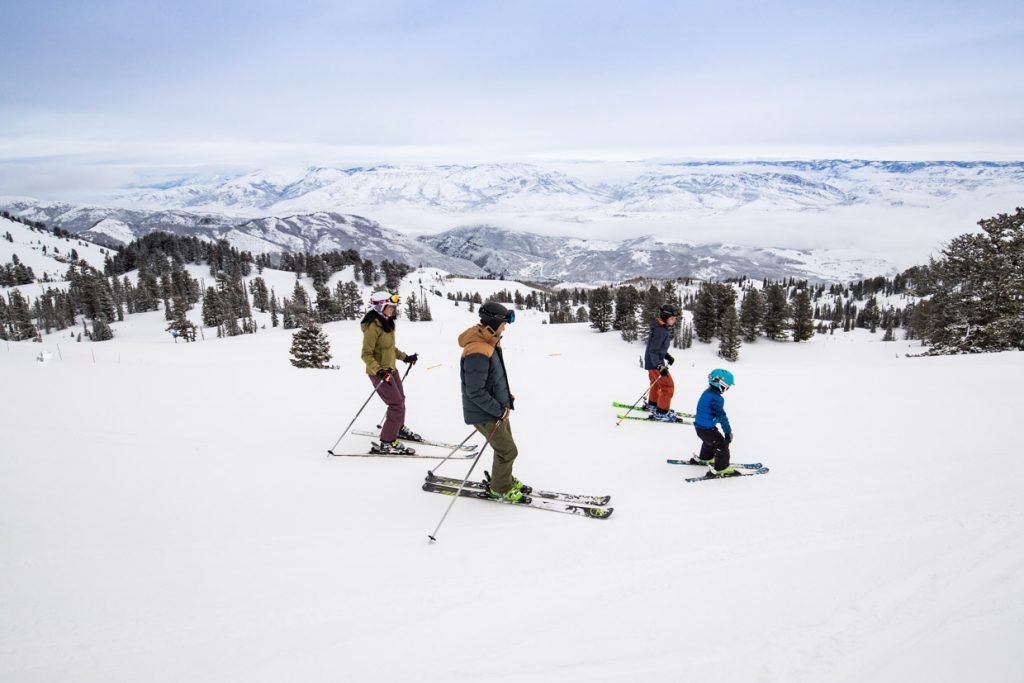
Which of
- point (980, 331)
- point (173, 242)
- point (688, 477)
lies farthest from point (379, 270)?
point (688, 477)

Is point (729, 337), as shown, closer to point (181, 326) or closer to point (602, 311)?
point (602, 311)

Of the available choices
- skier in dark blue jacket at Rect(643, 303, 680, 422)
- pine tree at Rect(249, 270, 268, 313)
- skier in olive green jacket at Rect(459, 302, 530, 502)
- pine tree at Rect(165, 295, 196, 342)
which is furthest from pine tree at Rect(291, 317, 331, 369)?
pine tree at Rect(249, 270, 268, 313)

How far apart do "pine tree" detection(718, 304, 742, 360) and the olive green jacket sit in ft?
180

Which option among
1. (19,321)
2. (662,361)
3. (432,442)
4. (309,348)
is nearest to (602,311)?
(309,348)

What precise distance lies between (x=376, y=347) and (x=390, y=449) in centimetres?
187

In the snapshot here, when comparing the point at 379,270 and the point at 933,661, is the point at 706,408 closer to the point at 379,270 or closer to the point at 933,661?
the point at 933,661

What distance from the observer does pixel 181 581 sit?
485 cm

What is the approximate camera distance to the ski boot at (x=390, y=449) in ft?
28.0

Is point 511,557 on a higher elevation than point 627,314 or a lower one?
higher

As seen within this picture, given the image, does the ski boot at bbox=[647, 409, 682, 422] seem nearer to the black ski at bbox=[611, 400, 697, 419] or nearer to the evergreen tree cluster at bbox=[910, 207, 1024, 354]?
the black ski at bbox=[611, 400, 697, 419]

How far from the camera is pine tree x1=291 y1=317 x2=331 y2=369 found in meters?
35.5

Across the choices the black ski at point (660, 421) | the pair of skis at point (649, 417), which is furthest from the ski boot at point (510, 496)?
the black ski at point (660, 421)

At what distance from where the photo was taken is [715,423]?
24.5ft

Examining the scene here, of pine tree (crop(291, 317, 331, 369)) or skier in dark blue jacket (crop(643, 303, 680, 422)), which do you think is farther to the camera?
pine tree (crop(291, 317, 331, 369))
